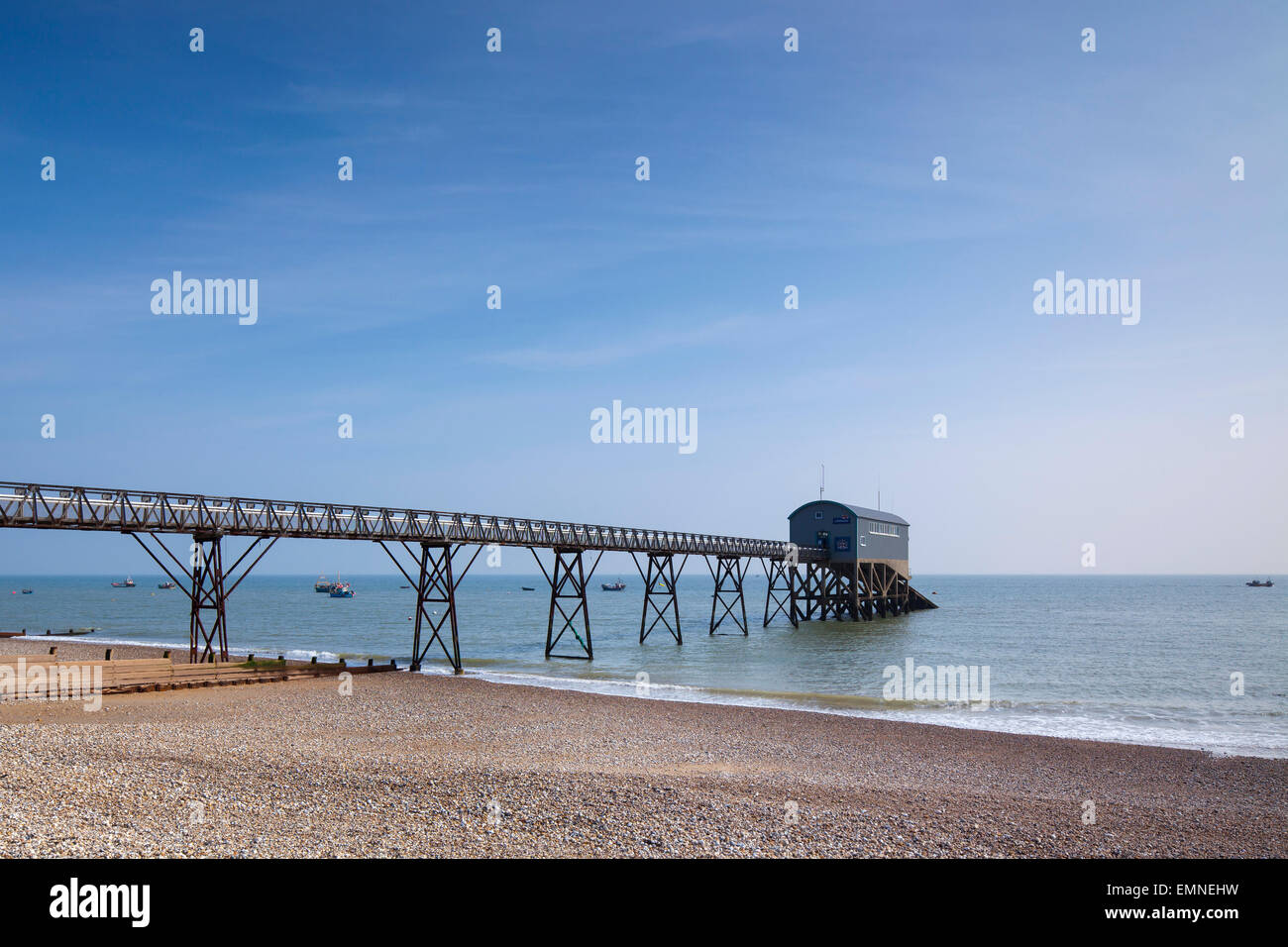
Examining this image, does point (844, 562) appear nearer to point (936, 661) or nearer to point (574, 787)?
point (936, 661)

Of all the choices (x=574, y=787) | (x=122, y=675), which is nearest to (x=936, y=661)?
(x=574, y=787)

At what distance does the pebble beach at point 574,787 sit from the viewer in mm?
9672

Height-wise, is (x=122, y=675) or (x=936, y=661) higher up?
(x=122, y=675)

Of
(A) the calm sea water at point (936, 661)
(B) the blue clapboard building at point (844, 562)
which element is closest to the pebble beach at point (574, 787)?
(A) the calm sea water at point (936, 661)

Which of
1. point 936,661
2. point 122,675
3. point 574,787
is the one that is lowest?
point 936,661

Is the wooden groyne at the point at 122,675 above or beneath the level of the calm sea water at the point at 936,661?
above

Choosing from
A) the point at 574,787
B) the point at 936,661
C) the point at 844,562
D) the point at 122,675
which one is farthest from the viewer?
the point at 844,562

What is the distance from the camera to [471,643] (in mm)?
46469

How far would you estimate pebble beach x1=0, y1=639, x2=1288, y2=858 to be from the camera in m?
9.67

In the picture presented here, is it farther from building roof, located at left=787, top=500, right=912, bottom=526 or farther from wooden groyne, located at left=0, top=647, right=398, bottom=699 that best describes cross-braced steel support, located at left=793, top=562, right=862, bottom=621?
wooden groyne, located at left=0, top=647, right=398, bottom=699

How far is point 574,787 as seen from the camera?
12320 millimetres

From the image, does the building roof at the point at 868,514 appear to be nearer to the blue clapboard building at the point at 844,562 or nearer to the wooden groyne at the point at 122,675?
the blue clapboard building at the point at 844,562

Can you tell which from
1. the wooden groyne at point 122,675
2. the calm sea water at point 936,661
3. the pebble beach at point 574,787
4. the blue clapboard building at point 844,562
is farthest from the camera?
the blue clapboard building at point 844,562

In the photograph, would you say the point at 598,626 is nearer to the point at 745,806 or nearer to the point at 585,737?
the point at 585,737
